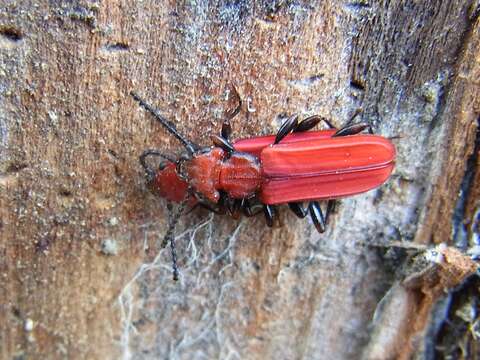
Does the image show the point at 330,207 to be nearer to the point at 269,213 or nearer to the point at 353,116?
the point at 269,213

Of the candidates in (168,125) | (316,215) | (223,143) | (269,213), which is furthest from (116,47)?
(316,215)

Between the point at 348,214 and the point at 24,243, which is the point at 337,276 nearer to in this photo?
the point at 348,214

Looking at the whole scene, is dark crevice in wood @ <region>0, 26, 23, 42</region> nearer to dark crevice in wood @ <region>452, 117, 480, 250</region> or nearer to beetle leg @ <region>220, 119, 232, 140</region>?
beetle leg @ <region>220, 119, 232, 140</region>

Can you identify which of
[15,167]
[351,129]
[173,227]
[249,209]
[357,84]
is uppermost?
[357,84]

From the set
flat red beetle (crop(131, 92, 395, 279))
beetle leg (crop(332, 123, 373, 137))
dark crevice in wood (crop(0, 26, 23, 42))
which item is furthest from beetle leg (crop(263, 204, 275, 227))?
dark crevice in wood (crop(0, 26, 23, 42))

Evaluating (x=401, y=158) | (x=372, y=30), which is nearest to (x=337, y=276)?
(x=401, y=158)

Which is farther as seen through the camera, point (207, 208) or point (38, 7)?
point (207, 208)
